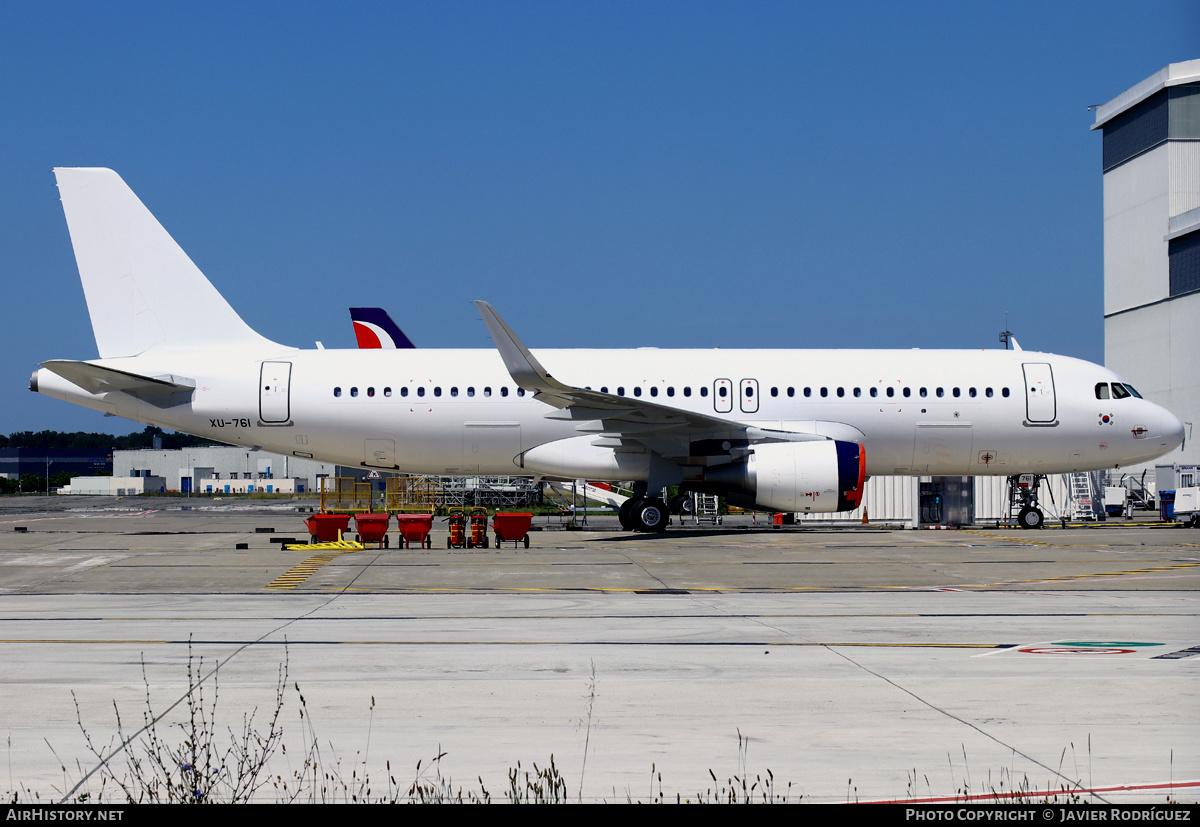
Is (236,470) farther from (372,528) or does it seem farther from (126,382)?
(372,528)

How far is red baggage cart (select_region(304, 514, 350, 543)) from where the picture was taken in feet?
71.6

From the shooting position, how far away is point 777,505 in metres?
23.2

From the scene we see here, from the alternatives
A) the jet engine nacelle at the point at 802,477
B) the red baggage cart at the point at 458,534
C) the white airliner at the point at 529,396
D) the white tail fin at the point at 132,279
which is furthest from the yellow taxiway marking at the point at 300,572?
the white tail fin at the point at 132,279

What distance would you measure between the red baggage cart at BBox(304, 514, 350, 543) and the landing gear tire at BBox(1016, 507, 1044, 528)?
1717 centimetres

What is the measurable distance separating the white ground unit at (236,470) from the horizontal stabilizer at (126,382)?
287ft

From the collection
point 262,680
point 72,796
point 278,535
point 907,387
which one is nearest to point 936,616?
point 262,680

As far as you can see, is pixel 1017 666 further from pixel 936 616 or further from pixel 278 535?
pixel 278 535

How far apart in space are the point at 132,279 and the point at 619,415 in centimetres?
1209

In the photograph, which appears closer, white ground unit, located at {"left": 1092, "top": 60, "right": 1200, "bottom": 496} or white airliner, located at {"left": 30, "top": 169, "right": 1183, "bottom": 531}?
white airliner, located at {"left": 30, "top": 169, "right": 1183, "bottom": 531}

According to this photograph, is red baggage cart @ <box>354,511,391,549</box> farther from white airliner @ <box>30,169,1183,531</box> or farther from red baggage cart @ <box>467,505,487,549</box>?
white airliner @ <box>30,169,1183,531</box>

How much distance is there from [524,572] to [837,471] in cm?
915

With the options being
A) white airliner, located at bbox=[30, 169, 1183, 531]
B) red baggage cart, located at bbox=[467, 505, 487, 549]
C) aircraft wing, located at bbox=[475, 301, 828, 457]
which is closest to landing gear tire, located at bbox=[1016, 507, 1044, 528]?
white airliner, located at bbox=[30, 169, 1183, 531]

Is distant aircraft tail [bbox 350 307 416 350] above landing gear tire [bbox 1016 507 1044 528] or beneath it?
above
